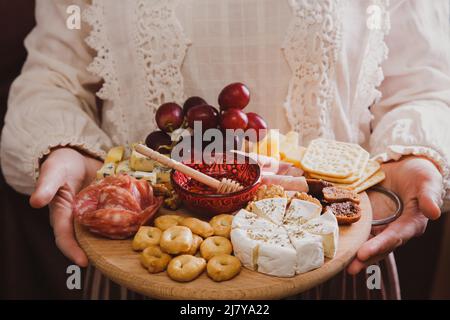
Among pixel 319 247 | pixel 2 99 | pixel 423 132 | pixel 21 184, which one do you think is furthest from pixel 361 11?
pixel 2 99

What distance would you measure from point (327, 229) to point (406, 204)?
26 centimetres

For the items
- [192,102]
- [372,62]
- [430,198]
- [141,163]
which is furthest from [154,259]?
[372,62]

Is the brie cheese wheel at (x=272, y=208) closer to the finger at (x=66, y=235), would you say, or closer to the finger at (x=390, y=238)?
the finger at (x=390, y=238)

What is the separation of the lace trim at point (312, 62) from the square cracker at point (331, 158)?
0.23 feet

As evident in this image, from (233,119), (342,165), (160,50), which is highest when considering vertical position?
(160,50)

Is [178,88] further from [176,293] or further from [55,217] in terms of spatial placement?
[176,293]

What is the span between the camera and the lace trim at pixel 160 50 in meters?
1.06

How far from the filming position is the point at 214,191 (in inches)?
34.8

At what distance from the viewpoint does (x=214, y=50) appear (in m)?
1.07

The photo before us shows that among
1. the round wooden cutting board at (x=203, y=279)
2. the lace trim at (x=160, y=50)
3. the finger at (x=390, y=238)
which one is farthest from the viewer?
the lace trim at (x=160, y=50)

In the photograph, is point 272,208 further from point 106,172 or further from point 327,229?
point 106,172

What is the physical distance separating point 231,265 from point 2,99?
994 millimetres

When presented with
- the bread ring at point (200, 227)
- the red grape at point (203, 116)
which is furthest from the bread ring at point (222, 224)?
the red grape at point (203, 116)

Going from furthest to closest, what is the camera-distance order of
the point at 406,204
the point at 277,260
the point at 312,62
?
the point at 312,62, the point at 406,204, the point at 277,260
